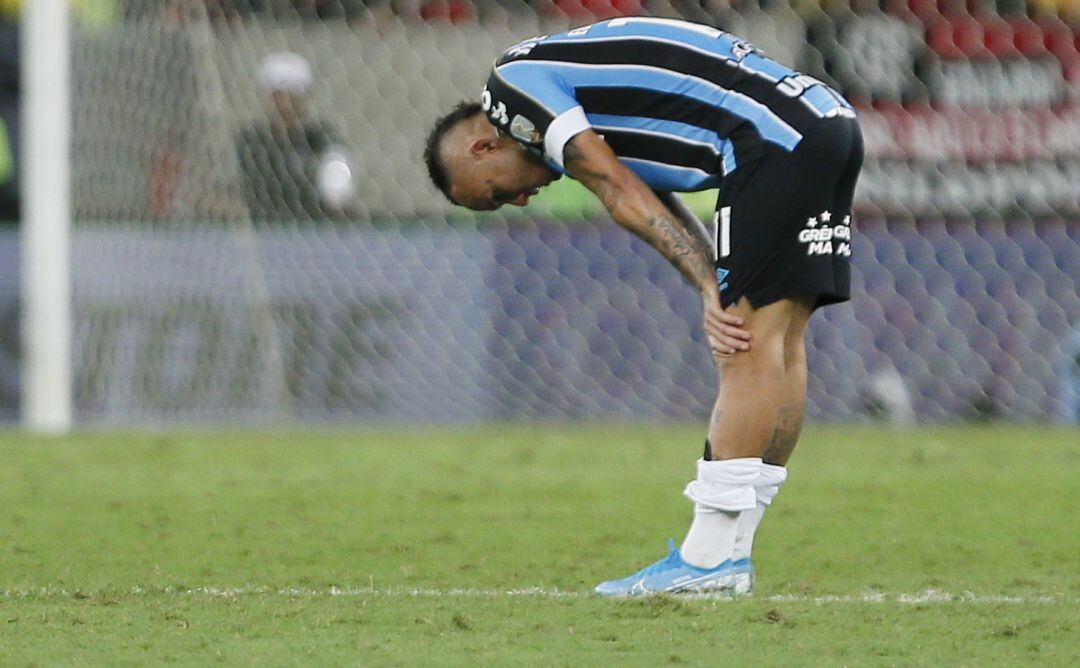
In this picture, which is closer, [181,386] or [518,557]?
[518,557]

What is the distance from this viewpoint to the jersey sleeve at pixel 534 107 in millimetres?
3420

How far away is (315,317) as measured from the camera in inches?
311

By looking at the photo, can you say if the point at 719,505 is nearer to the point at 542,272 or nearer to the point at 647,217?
the point at 647,217

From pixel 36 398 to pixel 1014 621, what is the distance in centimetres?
509

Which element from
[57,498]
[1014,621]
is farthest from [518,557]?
[57,498]

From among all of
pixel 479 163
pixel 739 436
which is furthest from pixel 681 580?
pixel 479 163

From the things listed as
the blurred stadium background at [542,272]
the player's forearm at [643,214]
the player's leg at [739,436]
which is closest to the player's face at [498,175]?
the player's forearm at [643,214]

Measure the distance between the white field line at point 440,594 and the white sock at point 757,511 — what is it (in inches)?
4.5

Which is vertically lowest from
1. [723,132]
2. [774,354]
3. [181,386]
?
[181,386]

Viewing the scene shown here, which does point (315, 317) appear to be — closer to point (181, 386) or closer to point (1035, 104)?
point (181, 386)

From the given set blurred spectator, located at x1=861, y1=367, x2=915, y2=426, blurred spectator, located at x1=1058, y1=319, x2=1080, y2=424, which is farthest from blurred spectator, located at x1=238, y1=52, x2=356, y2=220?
blurred spectator, located at x1=1058, y1=319, x2=1080, y2=424

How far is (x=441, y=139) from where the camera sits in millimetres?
3654

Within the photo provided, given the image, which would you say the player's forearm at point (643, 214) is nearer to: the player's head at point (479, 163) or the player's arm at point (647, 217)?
the player's arm at point (647, 217)

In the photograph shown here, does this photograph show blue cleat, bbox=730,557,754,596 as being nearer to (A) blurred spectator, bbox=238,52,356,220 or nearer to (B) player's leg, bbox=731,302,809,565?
(B) player's leg, bbox=731,302,809,565
